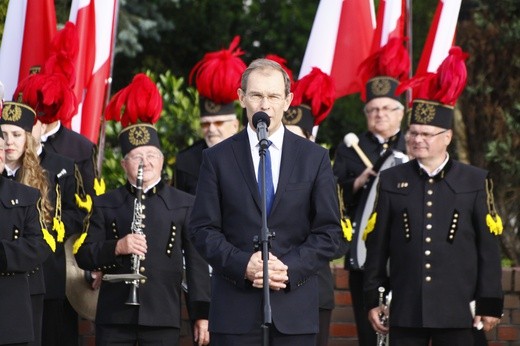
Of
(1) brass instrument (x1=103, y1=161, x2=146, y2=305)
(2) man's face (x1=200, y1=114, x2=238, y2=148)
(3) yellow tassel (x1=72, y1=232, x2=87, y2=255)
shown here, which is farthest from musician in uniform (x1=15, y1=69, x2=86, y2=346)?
(2) man's face (x1=200, y1=114, x2=238, y2=148)

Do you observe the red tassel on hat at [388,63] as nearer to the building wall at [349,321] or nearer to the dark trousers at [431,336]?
the building wall at [349,321]

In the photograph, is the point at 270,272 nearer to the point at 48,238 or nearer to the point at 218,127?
the point at 48,238

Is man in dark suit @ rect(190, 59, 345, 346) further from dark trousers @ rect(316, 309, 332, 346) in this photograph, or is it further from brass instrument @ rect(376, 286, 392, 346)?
dark trousers @ rect(316, 309, 332, 346)

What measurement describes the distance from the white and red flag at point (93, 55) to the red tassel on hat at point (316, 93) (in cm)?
240

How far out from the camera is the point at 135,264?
10.2 m

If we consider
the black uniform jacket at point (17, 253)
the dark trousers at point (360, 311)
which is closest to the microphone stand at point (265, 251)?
the black uniform jacket at point (17, 253)

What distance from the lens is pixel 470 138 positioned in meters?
16.1

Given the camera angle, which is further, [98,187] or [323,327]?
[98,187]

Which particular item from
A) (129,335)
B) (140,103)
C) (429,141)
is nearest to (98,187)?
(140,103)

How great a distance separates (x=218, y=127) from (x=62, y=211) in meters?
1.42

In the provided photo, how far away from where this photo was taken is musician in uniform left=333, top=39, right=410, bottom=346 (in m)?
11.8

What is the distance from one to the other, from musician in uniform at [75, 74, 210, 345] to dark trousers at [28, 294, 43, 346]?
423mm

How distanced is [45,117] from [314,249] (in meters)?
3.90

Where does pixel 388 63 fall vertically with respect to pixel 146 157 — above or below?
above
